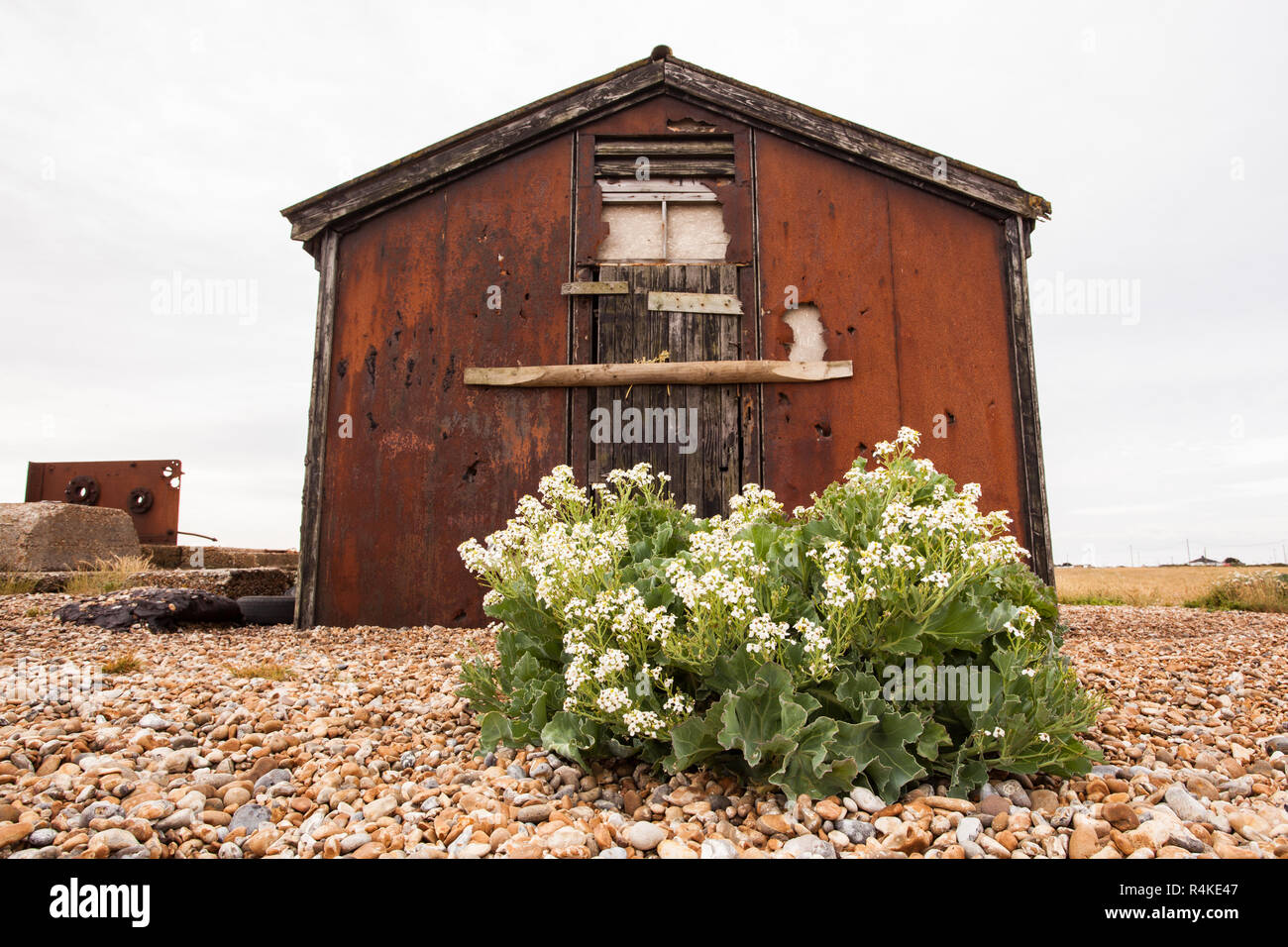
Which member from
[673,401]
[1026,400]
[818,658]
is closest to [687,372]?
[673,401]

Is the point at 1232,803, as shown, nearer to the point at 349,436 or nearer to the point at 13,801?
the point at 13,801

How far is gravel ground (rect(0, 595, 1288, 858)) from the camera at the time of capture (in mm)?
2020

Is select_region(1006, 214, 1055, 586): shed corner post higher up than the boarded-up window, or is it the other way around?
the boarded-up window

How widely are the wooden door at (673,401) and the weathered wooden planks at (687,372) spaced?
3.7 inches

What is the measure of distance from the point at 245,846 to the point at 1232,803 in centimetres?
307

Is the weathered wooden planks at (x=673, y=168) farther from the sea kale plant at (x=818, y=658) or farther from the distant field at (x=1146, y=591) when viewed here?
the distant field at (x=1146, y=591)

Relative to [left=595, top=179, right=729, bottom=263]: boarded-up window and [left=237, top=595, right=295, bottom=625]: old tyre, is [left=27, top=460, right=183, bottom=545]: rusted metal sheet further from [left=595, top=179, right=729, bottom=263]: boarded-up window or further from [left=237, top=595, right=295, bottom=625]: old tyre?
[left=595, top=179, right=729, bottom=263]: boarded-up window

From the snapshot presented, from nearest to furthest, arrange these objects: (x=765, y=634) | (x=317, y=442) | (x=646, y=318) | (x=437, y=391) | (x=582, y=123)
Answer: (x=765, y=634) → (x=646, y=318) → (x=437, y=391) → (x=317, y=442) → (x=582, y=123)

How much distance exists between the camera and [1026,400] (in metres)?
5.93

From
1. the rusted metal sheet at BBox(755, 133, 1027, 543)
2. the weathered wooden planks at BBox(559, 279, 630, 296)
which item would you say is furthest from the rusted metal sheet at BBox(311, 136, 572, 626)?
the rusted metal sheet at BBox(755, 133, 1027, 543)

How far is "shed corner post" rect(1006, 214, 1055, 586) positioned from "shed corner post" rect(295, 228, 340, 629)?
5920 mm

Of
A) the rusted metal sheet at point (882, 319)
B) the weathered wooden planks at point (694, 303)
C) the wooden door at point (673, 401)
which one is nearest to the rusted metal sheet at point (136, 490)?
the wooden door at point (673, 401)

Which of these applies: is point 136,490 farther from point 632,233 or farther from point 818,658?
point 818,658

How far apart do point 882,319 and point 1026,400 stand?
4.39 ft
